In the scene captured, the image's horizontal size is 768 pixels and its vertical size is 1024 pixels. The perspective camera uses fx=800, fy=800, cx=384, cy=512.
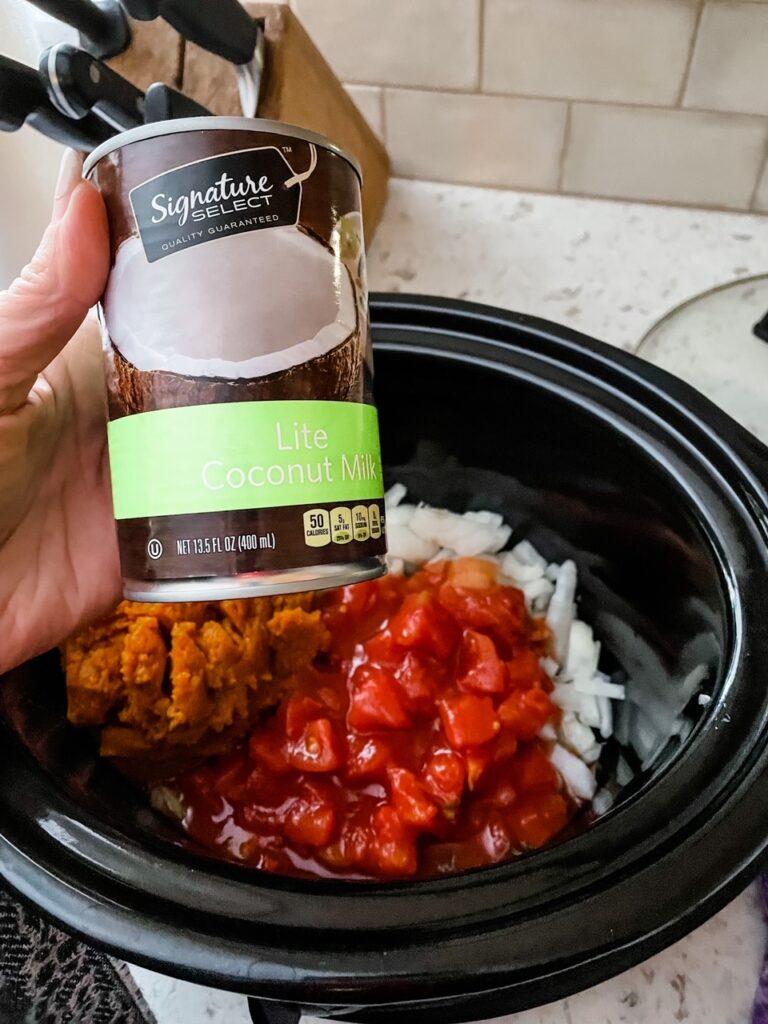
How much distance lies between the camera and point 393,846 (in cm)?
67

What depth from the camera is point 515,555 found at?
0.93 m

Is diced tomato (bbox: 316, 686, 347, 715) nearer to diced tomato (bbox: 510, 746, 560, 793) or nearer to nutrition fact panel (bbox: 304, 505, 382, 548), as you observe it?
diced tomato (bbox: 510, 746, 560, 793)

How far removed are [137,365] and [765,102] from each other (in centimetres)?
89

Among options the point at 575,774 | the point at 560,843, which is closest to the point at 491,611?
the point at 575,774

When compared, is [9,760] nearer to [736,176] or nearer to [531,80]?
[531,80]

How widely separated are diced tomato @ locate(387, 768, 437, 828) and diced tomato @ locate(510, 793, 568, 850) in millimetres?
86

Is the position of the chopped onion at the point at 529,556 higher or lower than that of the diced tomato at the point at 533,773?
higher

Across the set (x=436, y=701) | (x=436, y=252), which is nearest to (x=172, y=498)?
(x=436, y=701)

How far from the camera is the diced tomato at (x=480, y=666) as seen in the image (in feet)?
2.51

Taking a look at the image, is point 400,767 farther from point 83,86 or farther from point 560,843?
point 83,86

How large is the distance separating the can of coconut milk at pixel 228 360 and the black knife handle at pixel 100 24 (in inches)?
13.3

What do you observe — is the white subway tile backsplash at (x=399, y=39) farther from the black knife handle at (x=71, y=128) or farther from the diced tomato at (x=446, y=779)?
the diced tomato at (x=446, y=779)

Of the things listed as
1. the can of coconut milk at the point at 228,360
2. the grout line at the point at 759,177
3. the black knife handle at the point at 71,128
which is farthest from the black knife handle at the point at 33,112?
the grout line at the point at 759,177

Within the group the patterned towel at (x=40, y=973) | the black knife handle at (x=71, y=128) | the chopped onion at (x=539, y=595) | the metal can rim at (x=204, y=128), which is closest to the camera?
the metal can rim at (x=204, y=128)
